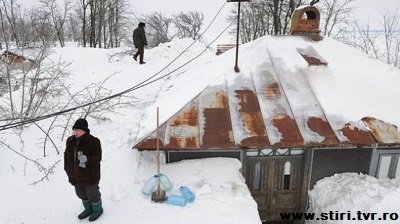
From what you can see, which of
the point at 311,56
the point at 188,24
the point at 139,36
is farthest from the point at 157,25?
the point at 311,56

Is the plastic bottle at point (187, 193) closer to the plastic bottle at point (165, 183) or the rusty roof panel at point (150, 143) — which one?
the plastic bottle at point (165, 183)

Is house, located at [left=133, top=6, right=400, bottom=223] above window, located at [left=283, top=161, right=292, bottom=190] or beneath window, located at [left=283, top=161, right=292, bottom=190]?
above

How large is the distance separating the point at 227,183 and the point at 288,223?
3.16 m

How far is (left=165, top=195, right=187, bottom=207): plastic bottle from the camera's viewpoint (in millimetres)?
5355

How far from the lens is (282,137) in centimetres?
652

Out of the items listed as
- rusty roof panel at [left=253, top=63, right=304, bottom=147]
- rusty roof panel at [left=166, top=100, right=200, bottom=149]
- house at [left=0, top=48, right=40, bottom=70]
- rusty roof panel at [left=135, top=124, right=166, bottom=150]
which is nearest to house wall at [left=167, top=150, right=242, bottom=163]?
rusty roof panel at [left=166, top=100, right=200, bottom=149]

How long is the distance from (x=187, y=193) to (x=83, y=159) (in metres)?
1.90

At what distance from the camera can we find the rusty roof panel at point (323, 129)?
6.44 meters

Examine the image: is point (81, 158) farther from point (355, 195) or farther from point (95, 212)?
point (355, 195)

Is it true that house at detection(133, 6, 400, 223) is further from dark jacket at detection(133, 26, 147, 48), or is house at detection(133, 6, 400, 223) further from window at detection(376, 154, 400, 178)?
dark jacket at detection(133, 26, 147, 48)

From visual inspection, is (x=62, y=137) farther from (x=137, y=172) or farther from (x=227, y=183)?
(x=227, y=183)

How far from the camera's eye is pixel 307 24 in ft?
32.4

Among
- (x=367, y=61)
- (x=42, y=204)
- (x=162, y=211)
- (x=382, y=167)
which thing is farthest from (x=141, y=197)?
(x=367, y=61)

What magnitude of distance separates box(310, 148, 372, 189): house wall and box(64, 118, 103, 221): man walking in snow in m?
4.88
